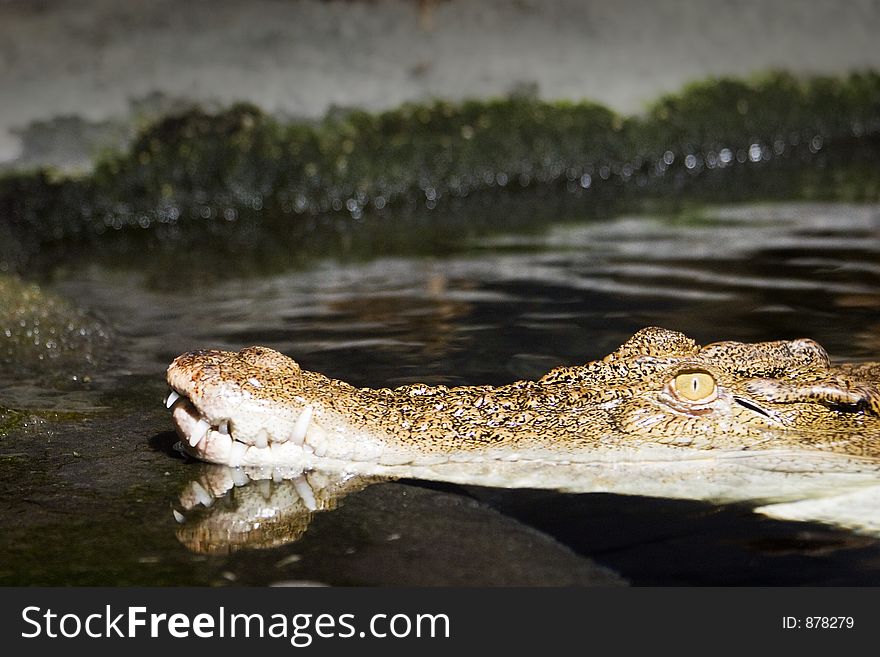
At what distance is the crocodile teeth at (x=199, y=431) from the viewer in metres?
3.44

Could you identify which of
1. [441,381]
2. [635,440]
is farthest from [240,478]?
[441,381]

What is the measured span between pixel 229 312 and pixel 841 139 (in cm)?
692

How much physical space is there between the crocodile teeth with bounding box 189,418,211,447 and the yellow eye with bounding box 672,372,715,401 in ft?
4.40

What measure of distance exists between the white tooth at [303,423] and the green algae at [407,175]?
4.16 metres

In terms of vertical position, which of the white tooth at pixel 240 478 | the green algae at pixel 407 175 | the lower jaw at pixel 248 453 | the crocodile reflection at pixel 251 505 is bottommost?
the crocodile reflection at pixel 251 505

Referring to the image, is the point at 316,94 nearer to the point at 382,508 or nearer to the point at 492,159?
the point at 492,159

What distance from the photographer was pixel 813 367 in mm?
3627

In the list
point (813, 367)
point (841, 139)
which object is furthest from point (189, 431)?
point (841, 139)

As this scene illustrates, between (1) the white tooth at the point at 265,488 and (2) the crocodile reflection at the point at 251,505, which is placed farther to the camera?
(1) the white tooth at the point at 265,488

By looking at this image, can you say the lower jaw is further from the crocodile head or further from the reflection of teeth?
the reflection of teeth

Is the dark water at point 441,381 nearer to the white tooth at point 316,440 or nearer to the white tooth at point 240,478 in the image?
the white tooth at point 240,478

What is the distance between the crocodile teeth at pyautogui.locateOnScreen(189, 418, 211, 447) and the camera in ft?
11.3

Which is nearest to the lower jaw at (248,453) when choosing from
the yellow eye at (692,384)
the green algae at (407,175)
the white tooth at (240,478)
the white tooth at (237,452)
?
the white tooth at (237,452)

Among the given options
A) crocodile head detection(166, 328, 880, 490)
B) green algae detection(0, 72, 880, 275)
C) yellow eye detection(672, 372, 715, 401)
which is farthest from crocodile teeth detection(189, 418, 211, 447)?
green algae detection(0, 72, 880, 275)
